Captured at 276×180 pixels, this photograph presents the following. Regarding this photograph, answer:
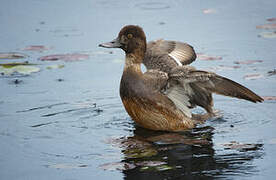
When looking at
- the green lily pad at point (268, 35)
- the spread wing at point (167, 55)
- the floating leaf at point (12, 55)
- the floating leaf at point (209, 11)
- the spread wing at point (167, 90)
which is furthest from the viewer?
the floating leaf at point (209, 11)

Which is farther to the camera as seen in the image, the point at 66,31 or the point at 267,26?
the point at 66,31

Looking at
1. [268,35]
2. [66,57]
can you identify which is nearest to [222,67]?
[268,35]

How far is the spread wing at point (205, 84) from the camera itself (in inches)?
286

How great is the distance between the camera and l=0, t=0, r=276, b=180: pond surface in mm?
6320

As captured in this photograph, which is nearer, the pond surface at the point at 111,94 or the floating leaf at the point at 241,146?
the pond surface at the point at 111,94

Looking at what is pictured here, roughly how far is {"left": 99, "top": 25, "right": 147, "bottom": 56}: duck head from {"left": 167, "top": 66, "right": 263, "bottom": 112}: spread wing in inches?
30.3

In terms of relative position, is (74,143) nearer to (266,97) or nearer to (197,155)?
(197,155)

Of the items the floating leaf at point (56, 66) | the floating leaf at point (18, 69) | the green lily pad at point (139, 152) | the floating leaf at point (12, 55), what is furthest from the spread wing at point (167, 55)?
the floating leaf at point (12, 55)

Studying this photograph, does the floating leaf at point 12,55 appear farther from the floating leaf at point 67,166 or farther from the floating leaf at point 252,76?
the floating leaf at point 67,166

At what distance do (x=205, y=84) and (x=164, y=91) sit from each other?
58 centimetres

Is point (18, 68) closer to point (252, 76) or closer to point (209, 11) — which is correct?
point (252, 76)

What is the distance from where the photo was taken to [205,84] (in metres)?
7.52

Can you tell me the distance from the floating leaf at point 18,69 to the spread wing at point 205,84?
9.90 ft

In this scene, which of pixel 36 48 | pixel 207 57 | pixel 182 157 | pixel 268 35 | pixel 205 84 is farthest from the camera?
pixel 268 35
